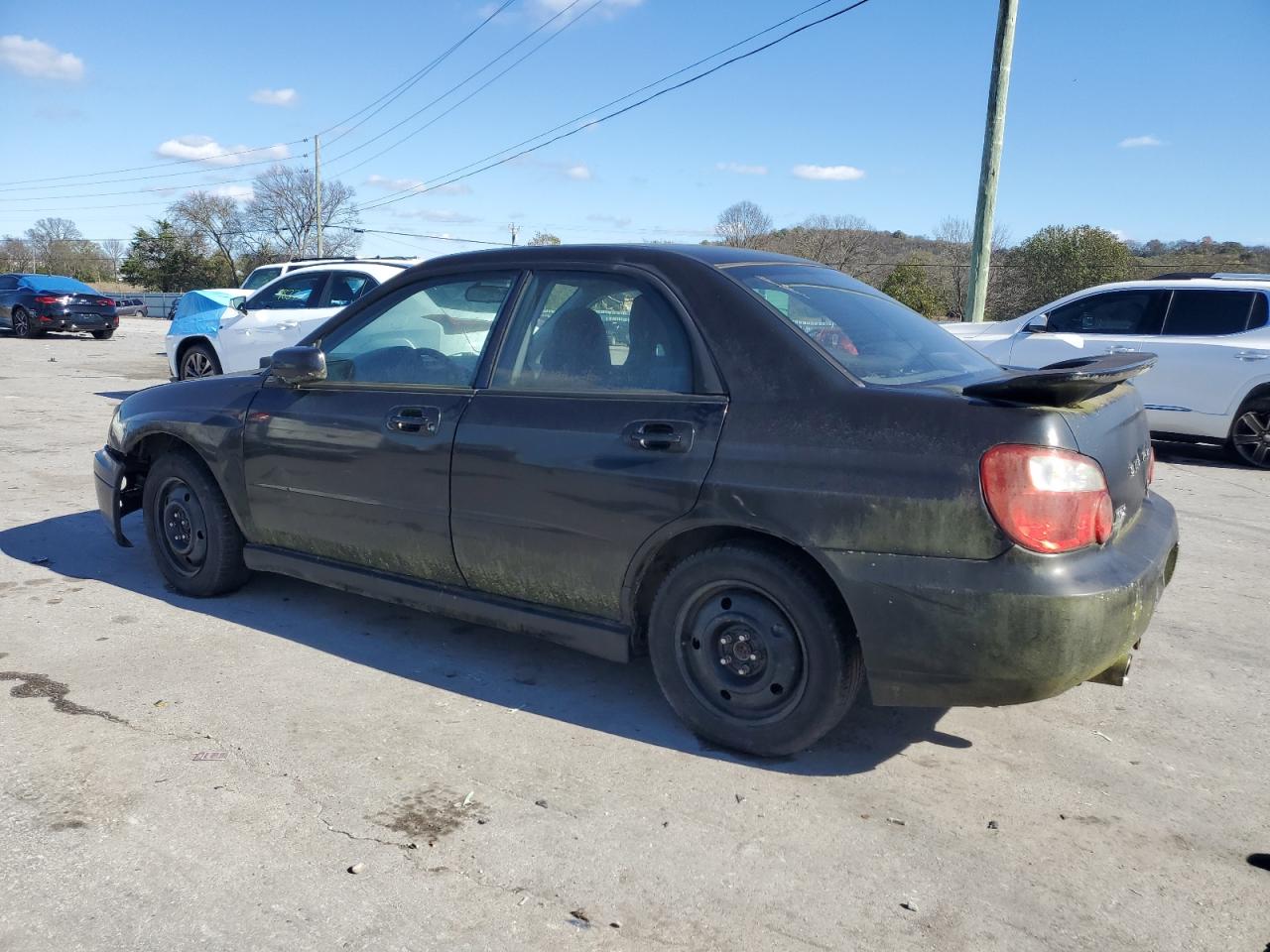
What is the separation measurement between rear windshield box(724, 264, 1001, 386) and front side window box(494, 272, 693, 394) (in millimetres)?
333

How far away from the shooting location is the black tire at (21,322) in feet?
78.4

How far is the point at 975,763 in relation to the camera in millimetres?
3371

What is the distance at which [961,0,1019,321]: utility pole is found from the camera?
11.9 metres

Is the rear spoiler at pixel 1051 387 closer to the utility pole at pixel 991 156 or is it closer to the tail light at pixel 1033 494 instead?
the tail light at pixel 1033 494

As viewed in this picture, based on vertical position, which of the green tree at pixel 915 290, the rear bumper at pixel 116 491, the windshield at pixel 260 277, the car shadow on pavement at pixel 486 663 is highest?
the green tree at pixel 915 290

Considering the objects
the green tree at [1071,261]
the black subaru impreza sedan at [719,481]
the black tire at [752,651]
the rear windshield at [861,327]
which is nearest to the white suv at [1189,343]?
the rear windshield at [861,327]

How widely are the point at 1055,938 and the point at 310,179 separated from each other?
68.9 m

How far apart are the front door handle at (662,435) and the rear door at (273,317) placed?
915 centimetres

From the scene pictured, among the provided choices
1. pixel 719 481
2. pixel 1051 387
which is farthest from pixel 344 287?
pixel 1051 387

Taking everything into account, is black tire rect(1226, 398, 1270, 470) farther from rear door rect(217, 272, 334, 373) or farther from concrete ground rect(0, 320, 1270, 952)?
rear door rect(217, 272, 334, 373)

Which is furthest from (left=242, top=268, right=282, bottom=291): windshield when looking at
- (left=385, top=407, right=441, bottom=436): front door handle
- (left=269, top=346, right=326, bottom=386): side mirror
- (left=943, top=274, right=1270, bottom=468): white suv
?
(left=385, top=407, right=441, bottom=436): front door handle

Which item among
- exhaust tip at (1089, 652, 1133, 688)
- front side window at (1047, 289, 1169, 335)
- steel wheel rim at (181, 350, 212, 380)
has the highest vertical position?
front side window at (1047, 289, 1169, 335)

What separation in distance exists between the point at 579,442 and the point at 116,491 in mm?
3046

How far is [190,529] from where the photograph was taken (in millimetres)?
4852
